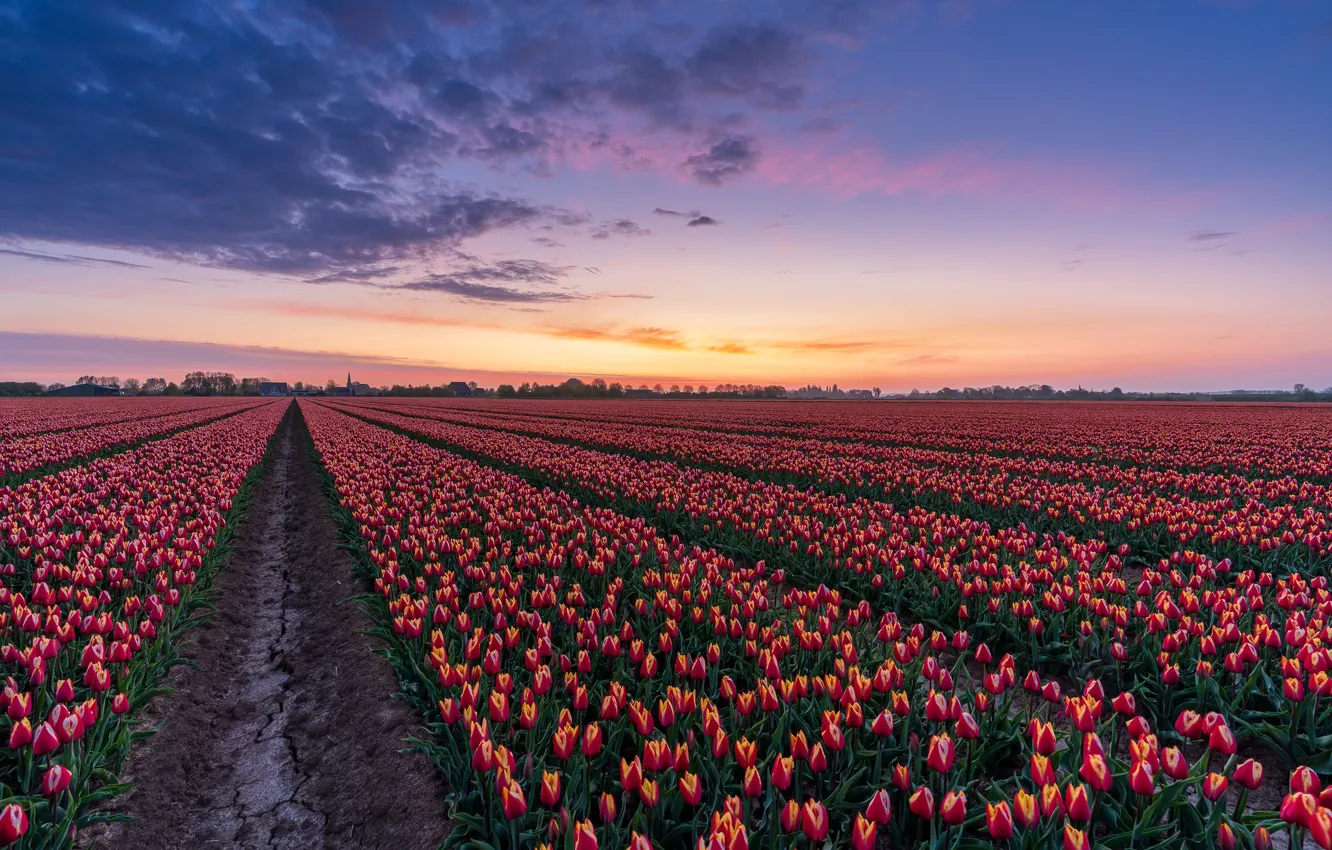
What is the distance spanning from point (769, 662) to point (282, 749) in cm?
394

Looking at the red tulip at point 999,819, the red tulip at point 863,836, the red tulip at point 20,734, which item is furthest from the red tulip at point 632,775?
the red tulip at point 20,734

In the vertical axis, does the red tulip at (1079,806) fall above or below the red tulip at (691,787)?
above

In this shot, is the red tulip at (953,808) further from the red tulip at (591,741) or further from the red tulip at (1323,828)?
the red tulip at (591,741)

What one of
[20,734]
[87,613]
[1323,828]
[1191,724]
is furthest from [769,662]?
[87,613]

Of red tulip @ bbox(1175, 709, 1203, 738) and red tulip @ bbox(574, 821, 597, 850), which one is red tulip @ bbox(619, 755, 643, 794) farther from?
red tulip @ bbox(1175, 709, 1203, 738)

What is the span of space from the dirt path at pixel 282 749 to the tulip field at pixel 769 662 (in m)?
0.25

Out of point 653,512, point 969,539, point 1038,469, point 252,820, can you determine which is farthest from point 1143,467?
point 252,820

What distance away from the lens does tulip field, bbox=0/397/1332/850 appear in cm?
311

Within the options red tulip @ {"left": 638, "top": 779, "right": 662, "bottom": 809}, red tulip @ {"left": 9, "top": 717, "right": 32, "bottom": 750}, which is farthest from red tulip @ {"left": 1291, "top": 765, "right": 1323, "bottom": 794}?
red tulip @ {"left": 9, "top": 717, "right": 32, "bottom": 750}

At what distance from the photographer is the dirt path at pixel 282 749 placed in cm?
401

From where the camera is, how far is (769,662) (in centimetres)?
406

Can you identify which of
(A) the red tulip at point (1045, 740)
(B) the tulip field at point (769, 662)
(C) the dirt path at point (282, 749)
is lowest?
(C) the dirt path at point (282, 749)

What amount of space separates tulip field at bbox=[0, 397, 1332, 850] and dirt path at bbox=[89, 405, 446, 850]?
9.9 inches

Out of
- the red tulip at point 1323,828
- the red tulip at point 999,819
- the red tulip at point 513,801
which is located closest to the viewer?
the red tulip at point 1323,828
